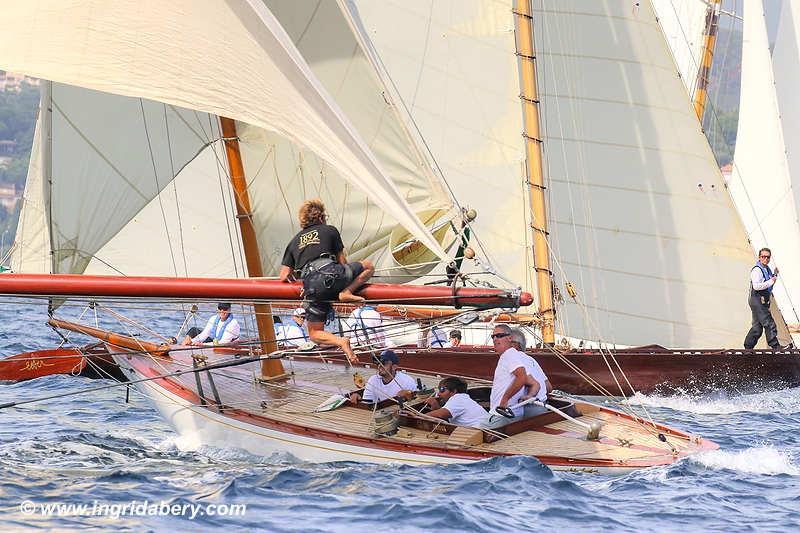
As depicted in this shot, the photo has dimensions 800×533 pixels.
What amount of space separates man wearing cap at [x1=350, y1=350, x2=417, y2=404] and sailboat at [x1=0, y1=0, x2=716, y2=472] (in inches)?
5.3

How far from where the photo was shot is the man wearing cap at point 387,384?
13.9 m

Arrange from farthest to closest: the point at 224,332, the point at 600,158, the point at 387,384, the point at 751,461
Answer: the point at 600,158, the point at 224,332, the point at 387,384, the point at 751,461

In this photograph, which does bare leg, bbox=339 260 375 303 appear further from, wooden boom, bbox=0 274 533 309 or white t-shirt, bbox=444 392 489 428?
white t-shirt, bbox=444 392 489 428

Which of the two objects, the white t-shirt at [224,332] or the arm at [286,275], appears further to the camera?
the white t-shirt at [224,332]

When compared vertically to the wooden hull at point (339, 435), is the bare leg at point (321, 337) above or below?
above

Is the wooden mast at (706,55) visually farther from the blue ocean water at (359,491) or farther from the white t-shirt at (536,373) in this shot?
the white t-shirt at (536,373)

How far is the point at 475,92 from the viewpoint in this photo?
2092 cm

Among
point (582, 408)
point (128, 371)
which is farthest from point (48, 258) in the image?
point (582, 408)

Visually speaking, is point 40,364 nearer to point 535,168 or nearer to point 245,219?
point 245,219

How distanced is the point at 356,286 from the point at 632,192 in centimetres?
972

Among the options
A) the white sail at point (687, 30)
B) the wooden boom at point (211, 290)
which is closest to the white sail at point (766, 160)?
the white sail at point (687, 30)

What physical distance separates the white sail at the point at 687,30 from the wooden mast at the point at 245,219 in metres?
13.2

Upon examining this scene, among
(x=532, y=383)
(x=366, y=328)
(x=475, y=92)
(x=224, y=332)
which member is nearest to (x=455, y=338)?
(x=224, y=332)

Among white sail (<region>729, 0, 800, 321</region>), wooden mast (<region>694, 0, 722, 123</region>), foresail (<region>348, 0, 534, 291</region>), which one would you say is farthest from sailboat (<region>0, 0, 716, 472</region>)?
wooden mast (<region>694, 0, 722, 123</region>)
